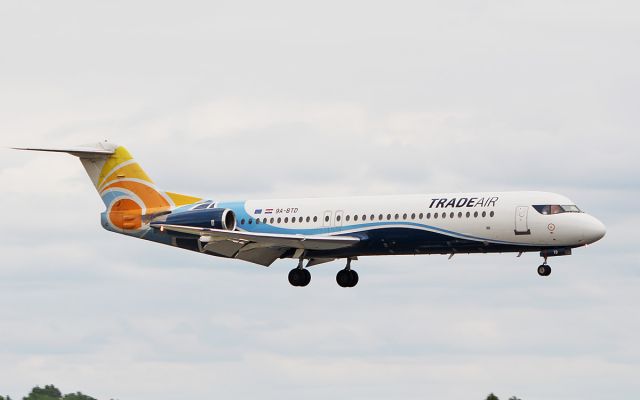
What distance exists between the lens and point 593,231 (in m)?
61.5

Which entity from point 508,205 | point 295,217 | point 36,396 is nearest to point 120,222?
point 295,217

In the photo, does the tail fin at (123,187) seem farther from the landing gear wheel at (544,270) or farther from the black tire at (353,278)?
the landing gear wheel at (544,270)

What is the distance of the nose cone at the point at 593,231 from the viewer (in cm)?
6138

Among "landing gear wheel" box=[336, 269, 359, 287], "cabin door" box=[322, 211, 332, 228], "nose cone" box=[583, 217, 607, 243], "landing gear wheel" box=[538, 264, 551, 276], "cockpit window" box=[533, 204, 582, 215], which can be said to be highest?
"cabin door" box=[322, 211, 332, 228]

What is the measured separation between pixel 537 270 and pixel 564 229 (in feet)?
6.40

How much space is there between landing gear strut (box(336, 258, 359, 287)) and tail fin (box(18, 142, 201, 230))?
21.8ft

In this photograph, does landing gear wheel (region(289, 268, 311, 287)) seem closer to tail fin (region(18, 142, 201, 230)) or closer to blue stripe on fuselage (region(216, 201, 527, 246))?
blue stripe on fuselage (region(216, 201, 527, 246))

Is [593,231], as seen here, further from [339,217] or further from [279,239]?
[279,239]

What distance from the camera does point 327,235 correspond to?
65812 millimetres

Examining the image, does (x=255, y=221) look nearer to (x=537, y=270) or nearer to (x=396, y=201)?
(x=396, y=201)

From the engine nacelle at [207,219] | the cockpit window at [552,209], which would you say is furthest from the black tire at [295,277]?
the cockpit window at [552,209]

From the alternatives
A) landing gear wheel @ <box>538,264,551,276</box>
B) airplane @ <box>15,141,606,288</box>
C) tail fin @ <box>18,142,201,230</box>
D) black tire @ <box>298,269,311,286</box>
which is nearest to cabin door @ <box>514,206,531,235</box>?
airplane @ <box>15,141,606,288</box>

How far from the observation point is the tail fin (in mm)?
70438

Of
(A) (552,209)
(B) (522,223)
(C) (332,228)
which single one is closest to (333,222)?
(C) (332,228)
